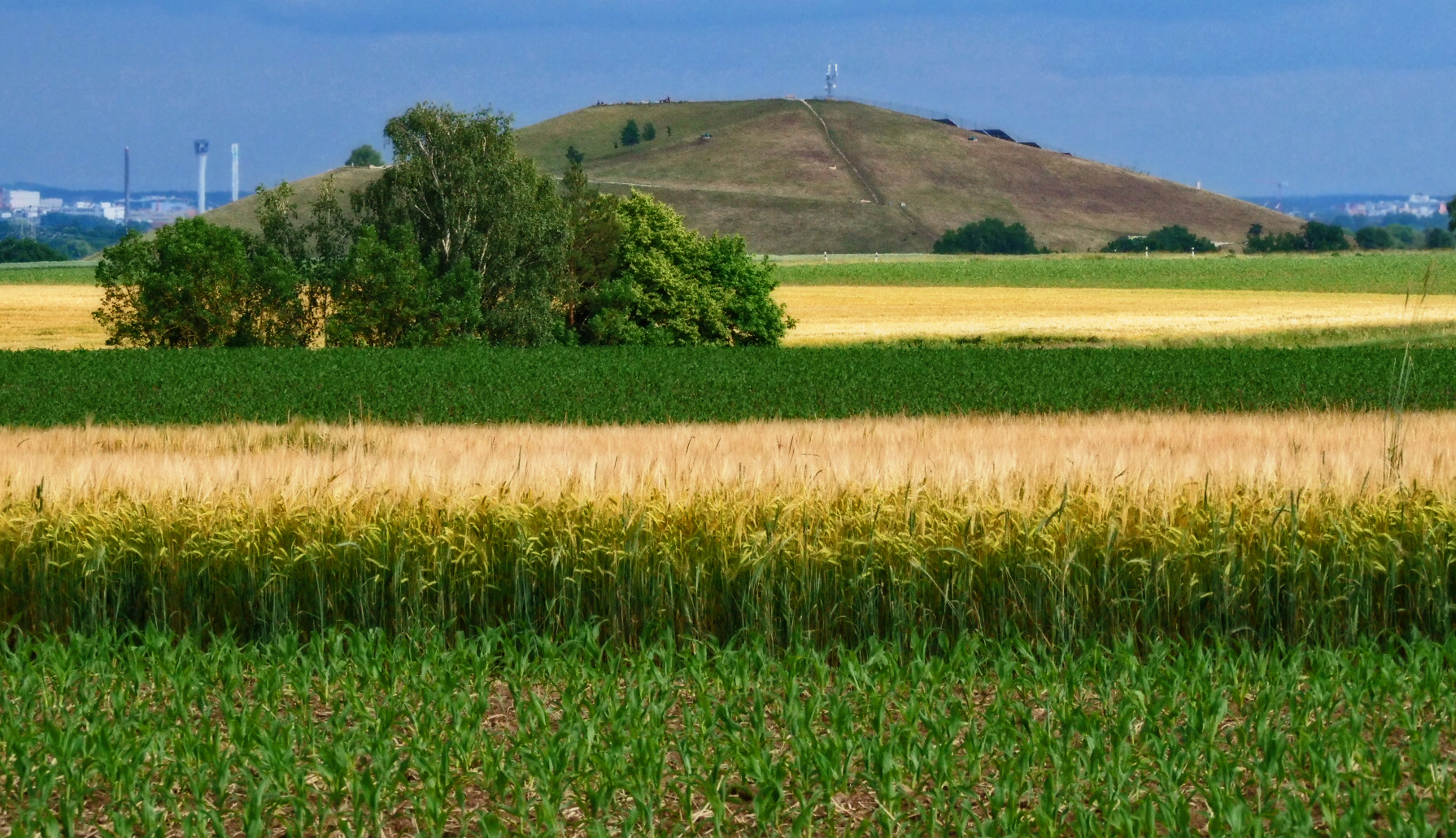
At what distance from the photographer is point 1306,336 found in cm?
4716

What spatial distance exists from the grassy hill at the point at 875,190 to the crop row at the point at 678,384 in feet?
392

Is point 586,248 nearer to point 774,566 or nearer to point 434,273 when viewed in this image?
point 434,273

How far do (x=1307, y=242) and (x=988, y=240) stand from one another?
3159cm

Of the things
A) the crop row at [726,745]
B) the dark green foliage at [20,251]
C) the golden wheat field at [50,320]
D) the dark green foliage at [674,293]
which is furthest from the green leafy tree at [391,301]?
the dark green foliage at [20,251]

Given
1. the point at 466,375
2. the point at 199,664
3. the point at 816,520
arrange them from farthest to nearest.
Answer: the point at 466,375, the point at 816,520, the point at 199,664

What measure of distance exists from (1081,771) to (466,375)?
24.1 metres

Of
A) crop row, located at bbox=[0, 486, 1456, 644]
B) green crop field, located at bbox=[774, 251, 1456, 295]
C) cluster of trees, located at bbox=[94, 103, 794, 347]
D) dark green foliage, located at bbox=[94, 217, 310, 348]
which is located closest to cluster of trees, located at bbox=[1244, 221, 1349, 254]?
green crop field, located at bbox=[774, 251, 1456, 295]

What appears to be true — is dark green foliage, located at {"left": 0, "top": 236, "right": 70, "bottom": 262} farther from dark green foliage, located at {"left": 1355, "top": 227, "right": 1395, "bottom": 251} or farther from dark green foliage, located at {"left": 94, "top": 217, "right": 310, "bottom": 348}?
dark green foliage, located at {"left": 1355, "top": 227, "right": 1395, "bottom": 251}

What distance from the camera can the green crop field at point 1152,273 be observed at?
8312 cm

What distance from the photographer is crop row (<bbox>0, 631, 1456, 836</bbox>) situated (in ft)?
15.6

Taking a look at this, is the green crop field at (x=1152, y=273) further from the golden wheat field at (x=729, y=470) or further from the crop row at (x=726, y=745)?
the crop row at (x=726, y=745)

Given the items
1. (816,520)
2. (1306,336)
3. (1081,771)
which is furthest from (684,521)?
(1306,336)

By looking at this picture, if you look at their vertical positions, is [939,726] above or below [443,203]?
below

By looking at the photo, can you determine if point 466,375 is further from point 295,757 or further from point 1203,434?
point 295,757
